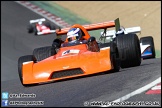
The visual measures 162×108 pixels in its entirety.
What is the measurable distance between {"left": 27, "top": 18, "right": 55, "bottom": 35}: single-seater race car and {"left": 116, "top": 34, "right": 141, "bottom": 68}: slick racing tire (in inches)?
466

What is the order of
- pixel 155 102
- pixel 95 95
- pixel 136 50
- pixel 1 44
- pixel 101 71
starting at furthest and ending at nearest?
1. pixel 1 44
2. pixel 136 50
3. pixel 101 71
4. pixel 95 95
5. pixel 155 102

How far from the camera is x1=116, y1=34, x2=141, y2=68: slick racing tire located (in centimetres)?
1116

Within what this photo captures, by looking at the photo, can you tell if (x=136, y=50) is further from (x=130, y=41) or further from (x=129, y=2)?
(x=129, y=2)

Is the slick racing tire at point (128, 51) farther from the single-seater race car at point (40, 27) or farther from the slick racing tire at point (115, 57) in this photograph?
the single-seater race car at point (40, 27)

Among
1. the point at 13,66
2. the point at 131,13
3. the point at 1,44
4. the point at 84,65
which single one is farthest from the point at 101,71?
the point at 131,13

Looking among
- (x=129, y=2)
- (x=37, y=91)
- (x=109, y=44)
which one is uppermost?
(x=129, y=2)

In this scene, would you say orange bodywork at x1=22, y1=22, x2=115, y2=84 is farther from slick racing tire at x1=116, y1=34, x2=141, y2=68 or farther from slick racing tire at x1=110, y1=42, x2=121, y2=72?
→ slick racing tire at x1=116, y1=34, x2=141, y2=68

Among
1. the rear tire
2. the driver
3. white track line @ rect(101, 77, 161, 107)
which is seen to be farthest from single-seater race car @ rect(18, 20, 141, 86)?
white track line @ rect(101, 77, 161, 107)

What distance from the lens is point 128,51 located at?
11156 mm

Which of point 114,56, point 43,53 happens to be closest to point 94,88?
point 114,56

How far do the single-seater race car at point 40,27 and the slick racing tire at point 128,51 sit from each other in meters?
11.8

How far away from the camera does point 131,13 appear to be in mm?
24484

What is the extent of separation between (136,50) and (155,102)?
456 cm

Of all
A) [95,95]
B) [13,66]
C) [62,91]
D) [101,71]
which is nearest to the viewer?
[95,95]
